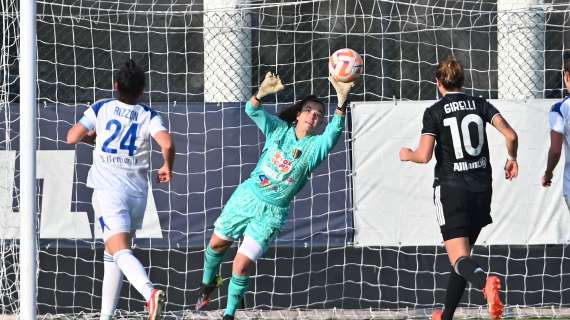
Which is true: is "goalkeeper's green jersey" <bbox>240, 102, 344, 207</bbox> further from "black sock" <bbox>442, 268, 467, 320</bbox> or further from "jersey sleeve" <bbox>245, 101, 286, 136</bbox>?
"black sock" <bbox>442, 268, 467, 320</bbox>

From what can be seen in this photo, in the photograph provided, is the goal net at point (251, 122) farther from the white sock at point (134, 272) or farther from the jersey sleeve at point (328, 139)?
the white sock at point (134, 272)

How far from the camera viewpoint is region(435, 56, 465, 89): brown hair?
7551 mm

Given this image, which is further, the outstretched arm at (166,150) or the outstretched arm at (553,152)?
the outstretched arm at (553,152)

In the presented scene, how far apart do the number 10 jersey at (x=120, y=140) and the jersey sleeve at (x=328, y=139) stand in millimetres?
1382

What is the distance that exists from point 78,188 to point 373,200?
260 cm

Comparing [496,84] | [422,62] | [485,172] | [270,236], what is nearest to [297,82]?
[422,62]

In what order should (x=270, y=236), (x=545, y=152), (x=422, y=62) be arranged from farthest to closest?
(x=422, y=62) < (x=545, y=152) < (x=270, y=236)

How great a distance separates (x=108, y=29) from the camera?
33.5 feet

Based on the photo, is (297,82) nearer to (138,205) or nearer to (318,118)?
(318,118)

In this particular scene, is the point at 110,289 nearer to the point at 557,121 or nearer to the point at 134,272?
the point at 134,272

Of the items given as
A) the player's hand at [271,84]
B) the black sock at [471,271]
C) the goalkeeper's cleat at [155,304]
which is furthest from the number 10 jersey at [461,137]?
the goalkeeper's cleat at [155,304]

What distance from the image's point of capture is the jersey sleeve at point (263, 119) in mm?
8391

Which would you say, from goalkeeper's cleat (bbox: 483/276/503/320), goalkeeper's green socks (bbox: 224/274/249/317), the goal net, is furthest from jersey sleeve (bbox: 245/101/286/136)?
goalkeeper's cleat (bbox: 483/276/503/320)

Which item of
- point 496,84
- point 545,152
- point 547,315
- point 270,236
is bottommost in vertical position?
point 547,315
